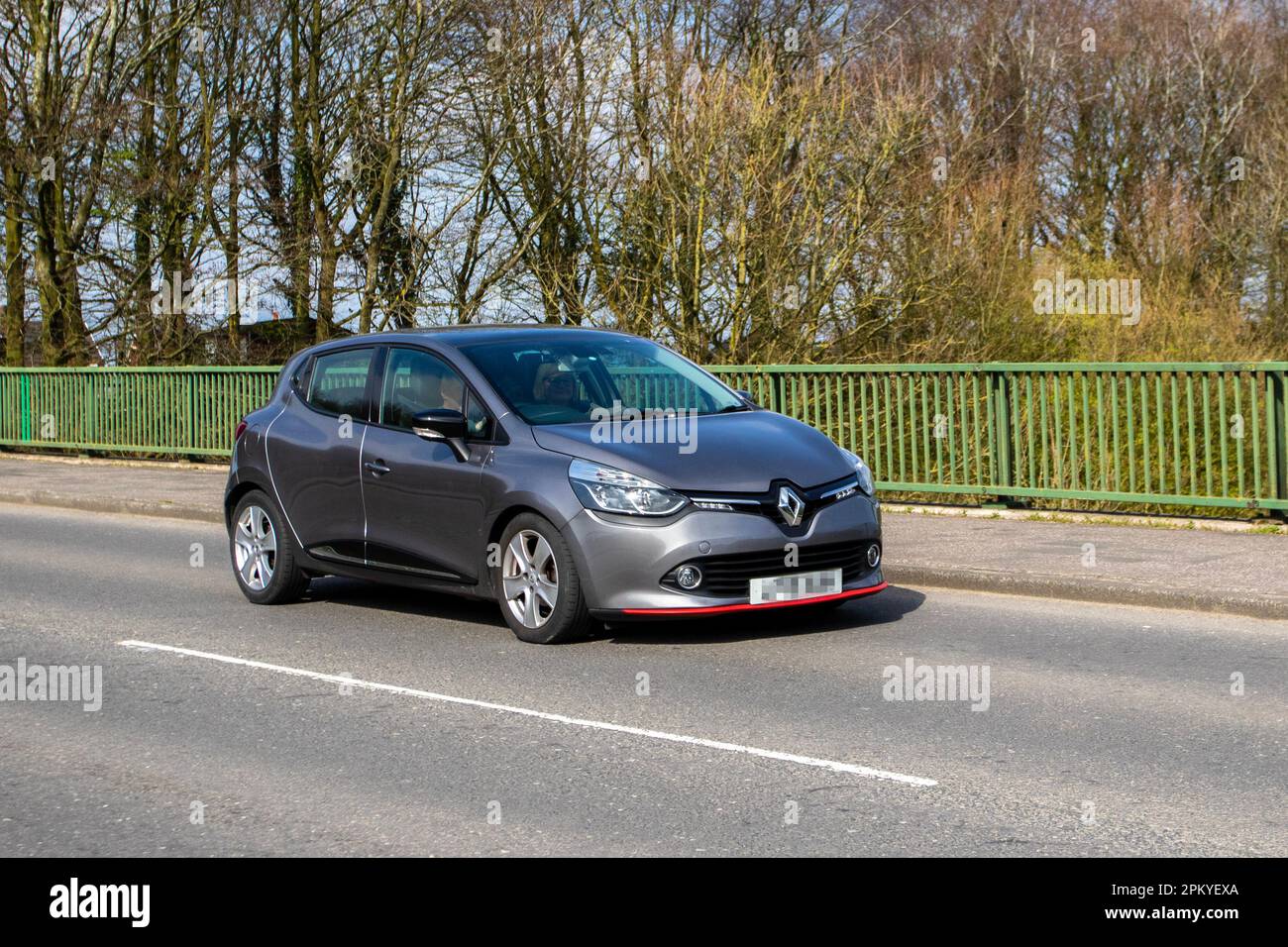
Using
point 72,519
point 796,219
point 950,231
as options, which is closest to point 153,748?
point 72,519

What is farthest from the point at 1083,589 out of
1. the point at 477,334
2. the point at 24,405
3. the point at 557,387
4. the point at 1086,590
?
the point at 24,405

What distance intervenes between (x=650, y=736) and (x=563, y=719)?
0.52m

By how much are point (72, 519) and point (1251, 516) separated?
11903mm

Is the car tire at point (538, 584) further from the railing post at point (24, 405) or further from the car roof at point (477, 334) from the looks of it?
the railing post at point (24, 405)

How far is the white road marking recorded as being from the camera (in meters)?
6.27

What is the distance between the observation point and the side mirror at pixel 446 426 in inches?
368

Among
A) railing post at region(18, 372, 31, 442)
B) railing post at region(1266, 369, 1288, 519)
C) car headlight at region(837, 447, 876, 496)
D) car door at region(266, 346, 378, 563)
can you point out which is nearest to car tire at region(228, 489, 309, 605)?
car door at region(266, 346, 378, 563)

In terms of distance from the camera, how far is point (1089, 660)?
28.0ft

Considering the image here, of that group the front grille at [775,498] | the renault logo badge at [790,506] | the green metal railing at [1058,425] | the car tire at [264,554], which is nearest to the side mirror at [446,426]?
the front grille at [775,498]

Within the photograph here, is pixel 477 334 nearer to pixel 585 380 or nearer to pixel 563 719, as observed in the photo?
pixel 585 380

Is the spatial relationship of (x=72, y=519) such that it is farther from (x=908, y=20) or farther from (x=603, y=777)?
(x=908, y=20)

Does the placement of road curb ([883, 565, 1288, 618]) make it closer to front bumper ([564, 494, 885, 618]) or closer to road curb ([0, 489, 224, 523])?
front bumper ([564, 494, 885, 618])

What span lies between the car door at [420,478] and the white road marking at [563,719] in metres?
1.24

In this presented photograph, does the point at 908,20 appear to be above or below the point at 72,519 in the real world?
above
